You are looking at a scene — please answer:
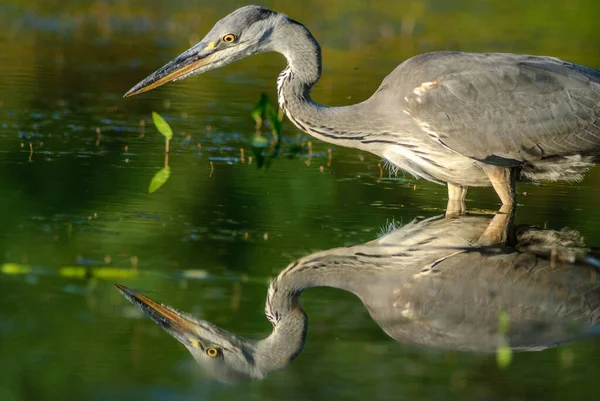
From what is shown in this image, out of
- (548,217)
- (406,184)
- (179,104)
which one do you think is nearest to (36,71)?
(179,104)

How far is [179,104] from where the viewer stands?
13.5 meters

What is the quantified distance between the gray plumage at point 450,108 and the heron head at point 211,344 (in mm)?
3143

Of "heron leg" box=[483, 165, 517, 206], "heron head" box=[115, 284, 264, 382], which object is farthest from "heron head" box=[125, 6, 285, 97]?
"heron head" box=[115, 284, 264, 382]

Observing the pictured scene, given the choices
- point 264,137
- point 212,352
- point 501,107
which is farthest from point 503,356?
point 264,137

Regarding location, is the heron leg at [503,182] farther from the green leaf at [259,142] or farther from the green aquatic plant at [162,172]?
the green leaf at [259,142]

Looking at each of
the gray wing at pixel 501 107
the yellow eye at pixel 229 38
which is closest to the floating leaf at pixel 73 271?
the yellow eye at pixel 229 38

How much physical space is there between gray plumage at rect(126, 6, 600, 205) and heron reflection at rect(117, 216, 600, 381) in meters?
0.77

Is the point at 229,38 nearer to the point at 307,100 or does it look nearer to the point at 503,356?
the point at 307,100

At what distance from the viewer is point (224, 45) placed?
899cm

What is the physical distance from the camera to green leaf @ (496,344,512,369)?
18.3 ft

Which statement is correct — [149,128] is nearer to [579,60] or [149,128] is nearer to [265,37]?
[265,37]

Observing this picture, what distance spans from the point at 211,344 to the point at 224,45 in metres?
3.76

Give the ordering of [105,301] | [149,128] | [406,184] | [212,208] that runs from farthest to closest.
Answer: [149,128] < [406,184] < [212,208] < [105,301]

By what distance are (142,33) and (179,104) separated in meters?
6.18
